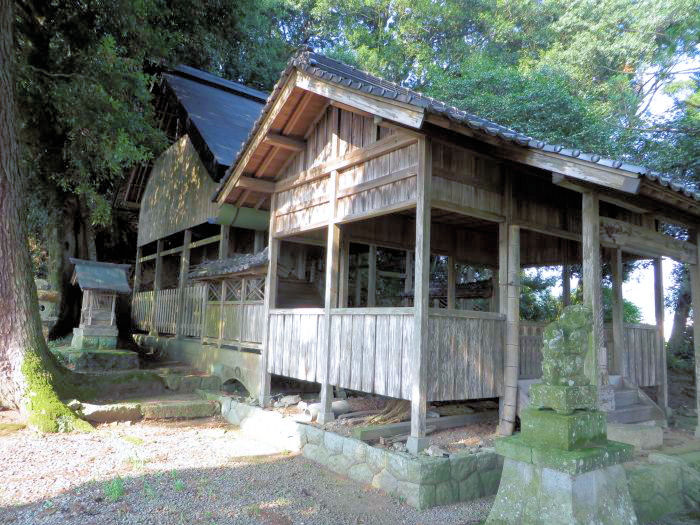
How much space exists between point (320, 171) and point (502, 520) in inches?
220

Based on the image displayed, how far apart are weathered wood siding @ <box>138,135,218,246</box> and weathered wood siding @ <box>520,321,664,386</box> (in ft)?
27.1

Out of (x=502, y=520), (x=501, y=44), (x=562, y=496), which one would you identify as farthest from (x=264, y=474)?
(x=501, y=44)

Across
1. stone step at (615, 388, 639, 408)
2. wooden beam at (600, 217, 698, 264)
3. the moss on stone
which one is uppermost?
wooden beam at (600, 217, 698, 264)

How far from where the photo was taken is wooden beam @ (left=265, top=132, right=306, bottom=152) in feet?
26.8

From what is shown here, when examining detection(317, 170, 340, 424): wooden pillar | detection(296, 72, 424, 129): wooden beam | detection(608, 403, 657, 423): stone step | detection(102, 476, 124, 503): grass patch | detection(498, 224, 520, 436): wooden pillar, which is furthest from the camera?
detection(317, 170, 340, 424): wooden pillar

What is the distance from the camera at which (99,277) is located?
1292 centimetres

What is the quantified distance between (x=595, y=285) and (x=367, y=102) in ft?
11.7

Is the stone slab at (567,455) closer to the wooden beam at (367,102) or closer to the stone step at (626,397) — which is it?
the stone step at (626,397)

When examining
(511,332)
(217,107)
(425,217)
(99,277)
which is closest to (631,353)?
(511,332)

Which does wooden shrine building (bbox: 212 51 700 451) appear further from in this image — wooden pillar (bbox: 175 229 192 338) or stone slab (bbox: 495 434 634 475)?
wooden pillar (bbox: 175 229 192 338)

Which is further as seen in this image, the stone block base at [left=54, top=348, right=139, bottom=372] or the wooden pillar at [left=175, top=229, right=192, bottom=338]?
the wooden pillar at [left=175, top=229, right=192, bottom=338]

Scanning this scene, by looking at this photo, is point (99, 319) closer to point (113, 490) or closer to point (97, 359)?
point (97, 359)

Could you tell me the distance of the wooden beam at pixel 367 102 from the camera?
566cm

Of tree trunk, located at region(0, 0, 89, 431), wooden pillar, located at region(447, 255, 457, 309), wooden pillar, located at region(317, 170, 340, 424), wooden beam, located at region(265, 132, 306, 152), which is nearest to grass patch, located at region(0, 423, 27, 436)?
tree trunk, located at region(0, 0, 89, 431)
